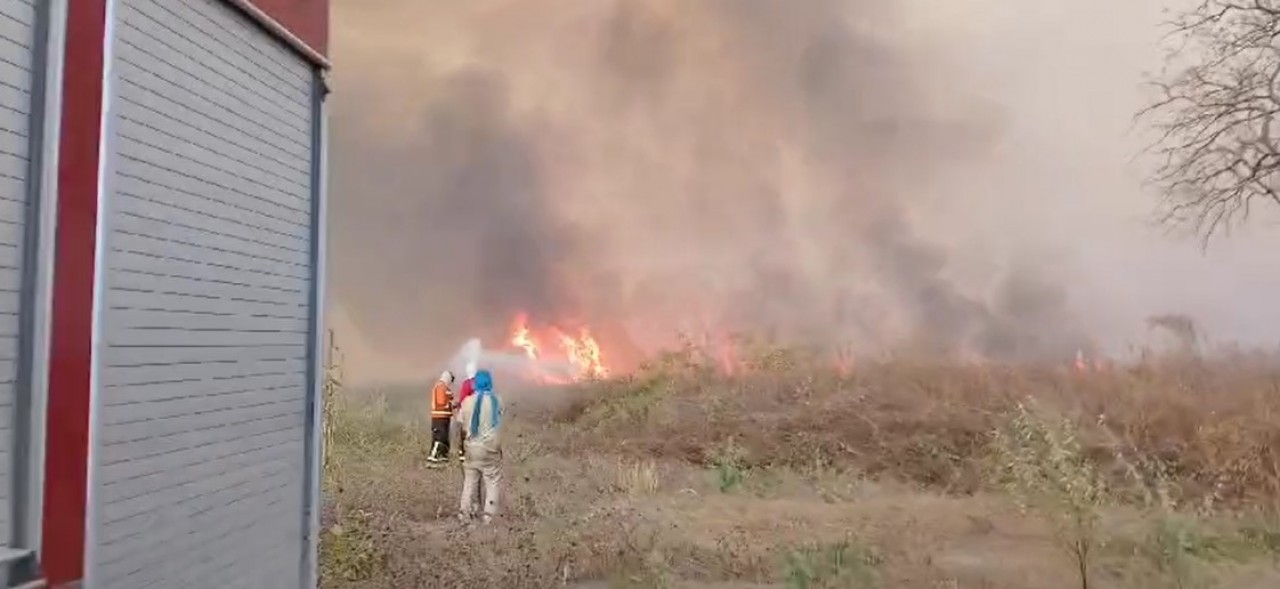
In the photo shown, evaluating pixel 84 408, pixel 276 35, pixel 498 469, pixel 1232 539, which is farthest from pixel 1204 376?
pixel 84 408

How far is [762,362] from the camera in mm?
16797

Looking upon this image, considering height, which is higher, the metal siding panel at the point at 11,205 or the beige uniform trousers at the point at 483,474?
the metal siding panel at the point at 11,205

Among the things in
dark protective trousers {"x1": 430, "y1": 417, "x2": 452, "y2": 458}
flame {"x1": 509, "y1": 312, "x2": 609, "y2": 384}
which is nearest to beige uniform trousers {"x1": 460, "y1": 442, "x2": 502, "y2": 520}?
dark protective trousers {"x1": 430, "y1": 417, "x2": 452, "y2": 458}

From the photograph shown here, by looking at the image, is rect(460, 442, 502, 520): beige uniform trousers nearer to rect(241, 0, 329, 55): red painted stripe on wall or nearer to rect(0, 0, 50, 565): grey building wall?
rect(241, 0, 329, 55): red painted stripe on wall

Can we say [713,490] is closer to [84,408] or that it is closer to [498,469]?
[498,469]

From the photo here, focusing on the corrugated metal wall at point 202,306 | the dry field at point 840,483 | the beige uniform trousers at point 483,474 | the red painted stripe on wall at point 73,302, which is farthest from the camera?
the beige uniform trousers at point 483,474

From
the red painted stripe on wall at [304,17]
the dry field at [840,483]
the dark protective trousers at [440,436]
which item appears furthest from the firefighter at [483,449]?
the red painted stripe on wall at [304,17]

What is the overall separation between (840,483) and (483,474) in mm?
4488

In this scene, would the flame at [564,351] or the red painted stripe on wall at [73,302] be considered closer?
the red painted stripe on wall at [73,302]

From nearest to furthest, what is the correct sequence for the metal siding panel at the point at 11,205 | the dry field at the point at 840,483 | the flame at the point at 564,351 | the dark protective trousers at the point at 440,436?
the metal siding panel at the point at 11,205 → the dry field at the point at 840,483 → the dark protective trousers at the point at 440,436 → the flame at the point at 564,351

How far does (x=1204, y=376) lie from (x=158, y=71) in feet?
44.7

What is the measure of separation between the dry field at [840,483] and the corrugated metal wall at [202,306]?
2.31 meters

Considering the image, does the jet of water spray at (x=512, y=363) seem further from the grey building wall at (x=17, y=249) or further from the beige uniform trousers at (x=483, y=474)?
the grey building wall at (x=17, y=249)

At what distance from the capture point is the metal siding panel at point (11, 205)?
9.08 feet
